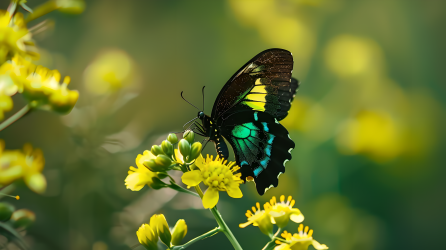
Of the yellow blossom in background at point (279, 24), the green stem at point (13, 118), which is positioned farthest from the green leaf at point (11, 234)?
the yellow blossom in background at point (279, 24)

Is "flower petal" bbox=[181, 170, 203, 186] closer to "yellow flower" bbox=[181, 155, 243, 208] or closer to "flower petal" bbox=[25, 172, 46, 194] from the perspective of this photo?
"yellow flower" bbox=[181, 155, 243, 208]

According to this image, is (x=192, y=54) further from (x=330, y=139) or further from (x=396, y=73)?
(x=396, y=73)

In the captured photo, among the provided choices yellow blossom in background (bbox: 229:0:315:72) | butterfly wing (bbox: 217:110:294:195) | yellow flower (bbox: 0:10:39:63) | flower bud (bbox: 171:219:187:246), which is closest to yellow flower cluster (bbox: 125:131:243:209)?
flower bud (bbox: 171:219:187:246)

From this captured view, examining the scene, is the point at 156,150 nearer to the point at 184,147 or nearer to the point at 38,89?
the point at 184,147

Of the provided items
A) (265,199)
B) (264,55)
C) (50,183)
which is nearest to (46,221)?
(50,183)

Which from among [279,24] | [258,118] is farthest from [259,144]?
[279,24]

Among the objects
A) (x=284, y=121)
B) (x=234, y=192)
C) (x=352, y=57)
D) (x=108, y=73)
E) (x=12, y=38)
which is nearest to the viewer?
(x=12, y=38)
